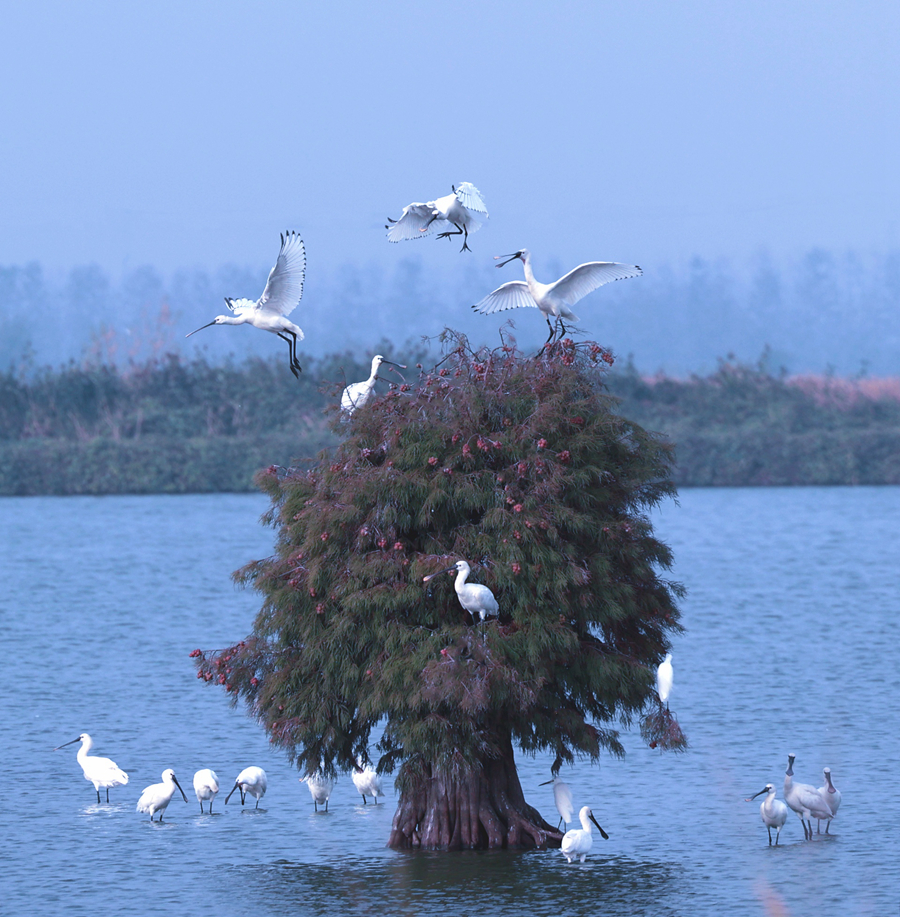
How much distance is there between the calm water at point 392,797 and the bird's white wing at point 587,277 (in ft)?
20.2

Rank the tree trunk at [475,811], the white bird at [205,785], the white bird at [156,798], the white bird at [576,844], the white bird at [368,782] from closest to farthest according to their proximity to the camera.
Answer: the white bird at [576,844], the tree trunk at [475,811], the white bird at [156,798], the white bird at [205,785], the white bird at [368,782]

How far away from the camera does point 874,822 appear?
21.3 m

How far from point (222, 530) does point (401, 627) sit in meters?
65.9

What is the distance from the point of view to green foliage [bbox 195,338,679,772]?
1767 cm

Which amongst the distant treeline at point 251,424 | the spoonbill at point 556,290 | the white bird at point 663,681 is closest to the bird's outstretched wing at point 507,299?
the spoonbill at point 556,290

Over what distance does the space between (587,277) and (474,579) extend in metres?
3.57

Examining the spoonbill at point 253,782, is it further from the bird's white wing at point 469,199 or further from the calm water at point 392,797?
the bird's white wing at point 469,199

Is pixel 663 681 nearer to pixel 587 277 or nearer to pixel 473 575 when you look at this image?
pixel 473 575

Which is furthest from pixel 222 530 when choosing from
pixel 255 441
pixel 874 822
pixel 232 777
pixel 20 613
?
pixel 874 822

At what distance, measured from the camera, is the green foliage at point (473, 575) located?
17.7 m

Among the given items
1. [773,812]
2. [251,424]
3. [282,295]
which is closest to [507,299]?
[282,295]

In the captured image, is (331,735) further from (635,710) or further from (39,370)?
(39,370)

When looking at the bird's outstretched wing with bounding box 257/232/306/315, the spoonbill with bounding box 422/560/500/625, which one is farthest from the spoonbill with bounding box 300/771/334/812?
the bird's outstretched wing with bounding box 257/232/306/315

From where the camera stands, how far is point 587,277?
18594mm
